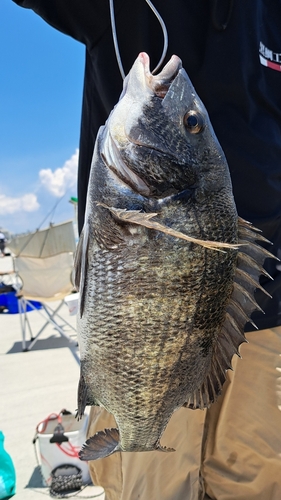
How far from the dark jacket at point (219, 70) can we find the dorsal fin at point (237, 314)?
0.39 meters

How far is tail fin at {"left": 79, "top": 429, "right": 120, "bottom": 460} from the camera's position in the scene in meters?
1.35

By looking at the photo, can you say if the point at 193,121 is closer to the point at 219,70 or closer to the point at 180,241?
the point at 180,241

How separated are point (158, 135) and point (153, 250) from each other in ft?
1.11

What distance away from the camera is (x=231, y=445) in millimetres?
1816

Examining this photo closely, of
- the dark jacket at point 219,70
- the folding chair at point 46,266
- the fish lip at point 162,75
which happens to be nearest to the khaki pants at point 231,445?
the dark jacket at point 219,70

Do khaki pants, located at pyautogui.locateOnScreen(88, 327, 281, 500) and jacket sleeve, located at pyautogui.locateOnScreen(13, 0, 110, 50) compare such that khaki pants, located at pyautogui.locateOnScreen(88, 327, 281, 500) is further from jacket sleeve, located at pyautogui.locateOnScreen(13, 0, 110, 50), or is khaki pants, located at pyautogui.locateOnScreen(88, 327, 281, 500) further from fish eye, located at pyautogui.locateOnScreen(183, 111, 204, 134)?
jacket sleeve, located at pyautogui.locateOnScreen(13, 0, 110, 50)

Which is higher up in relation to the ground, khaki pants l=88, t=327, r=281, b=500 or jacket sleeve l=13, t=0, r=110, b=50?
jacket sleeve l=13, t=0, r=110, b=50

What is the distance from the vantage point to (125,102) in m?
1.20

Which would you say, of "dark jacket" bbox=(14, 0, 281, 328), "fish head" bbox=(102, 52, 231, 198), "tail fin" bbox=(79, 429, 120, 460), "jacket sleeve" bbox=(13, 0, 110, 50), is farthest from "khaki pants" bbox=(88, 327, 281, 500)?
"jacket sleeve" bbox=(13, 0, 110, 50)

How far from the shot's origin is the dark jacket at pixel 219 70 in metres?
1.57

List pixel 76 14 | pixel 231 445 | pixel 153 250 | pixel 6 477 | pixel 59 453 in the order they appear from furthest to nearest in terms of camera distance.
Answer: pixel 59 453
pixel 6 477
pixel 231 445
pixel 76 14
pixel 153 250

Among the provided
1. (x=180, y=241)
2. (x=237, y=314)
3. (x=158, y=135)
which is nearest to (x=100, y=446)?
(x=237, y=314)

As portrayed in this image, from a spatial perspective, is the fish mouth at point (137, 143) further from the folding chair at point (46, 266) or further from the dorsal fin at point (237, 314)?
the folding chair at point (46, 266)

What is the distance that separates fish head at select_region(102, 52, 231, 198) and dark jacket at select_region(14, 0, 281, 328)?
0.44 m
